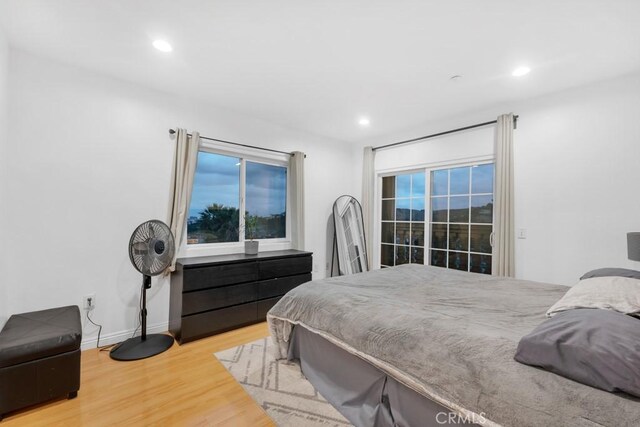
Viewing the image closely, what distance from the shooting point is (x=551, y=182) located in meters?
2.86

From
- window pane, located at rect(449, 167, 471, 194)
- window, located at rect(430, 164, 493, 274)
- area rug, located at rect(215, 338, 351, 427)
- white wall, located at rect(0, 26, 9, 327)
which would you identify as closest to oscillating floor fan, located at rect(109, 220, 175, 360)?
area rug, located at rect(215, 338, 351, 427)

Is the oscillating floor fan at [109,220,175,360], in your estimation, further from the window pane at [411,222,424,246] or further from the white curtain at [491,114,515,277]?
the white curtain at [491,114,515,277]

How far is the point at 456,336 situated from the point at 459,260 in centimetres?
258

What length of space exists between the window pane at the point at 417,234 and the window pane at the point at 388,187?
0.62m

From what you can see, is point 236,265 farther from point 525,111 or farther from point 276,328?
point 525,111

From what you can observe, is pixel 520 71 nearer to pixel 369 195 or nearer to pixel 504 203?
pixel 504 203

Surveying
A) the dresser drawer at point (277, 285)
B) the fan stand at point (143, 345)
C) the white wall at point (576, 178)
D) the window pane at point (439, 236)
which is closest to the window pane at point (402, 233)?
the window pane at point (439, 236)

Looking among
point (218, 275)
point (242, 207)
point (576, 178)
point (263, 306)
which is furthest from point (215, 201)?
point (576, 178)

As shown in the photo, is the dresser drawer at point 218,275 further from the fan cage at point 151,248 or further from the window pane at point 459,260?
the window pane at point 459,260

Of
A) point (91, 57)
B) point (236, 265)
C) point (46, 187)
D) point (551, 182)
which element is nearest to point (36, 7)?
point (91, 57)

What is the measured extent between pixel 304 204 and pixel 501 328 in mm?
3004

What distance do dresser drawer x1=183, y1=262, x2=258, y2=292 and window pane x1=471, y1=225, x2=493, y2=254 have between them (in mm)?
2619

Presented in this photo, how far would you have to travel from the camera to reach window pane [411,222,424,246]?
4.02 meters

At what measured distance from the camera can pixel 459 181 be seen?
11.9 ft
